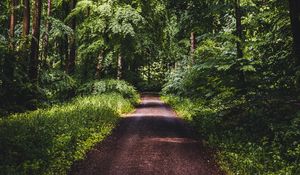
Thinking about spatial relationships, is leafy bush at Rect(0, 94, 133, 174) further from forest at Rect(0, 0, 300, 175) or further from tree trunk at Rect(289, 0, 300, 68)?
tree trunk at Rect(289, 0, 300, 68)

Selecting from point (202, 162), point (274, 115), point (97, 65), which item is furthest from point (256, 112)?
point (97, 65)

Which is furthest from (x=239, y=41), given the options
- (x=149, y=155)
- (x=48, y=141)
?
(x=48, y=141)

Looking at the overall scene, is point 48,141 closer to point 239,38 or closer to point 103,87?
point 239,38

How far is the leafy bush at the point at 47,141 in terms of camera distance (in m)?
8.20

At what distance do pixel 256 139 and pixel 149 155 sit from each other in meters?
3.52

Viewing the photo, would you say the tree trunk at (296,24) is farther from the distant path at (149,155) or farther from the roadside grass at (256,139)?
the distant path at (149,155)

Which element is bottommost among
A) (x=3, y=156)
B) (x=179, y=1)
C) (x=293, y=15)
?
(x=3, y=156)

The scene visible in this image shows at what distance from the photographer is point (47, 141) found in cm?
969

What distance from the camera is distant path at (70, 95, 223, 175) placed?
31.6 ft

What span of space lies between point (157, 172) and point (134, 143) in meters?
3.74

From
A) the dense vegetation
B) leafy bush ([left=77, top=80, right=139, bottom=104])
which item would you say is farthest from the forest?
leafy bush ([left=77, top=80, right=139, bottom=104])

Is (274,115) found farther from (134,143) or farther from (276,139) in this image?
(134,143)

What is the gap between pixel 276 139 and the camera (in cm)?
1007

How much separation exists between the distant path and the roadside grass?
1.96 feet
